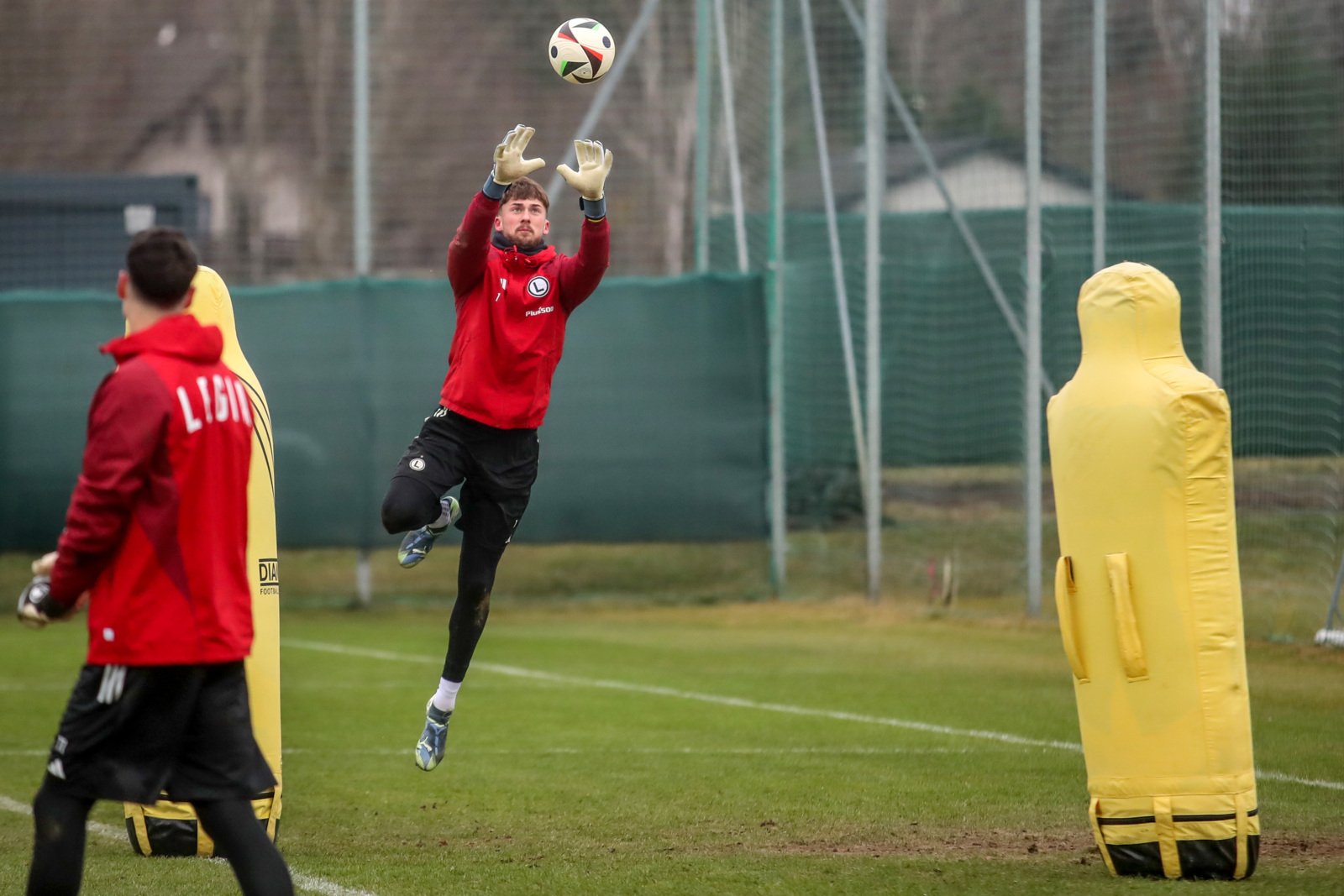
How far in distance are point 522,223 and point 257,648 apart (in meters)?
2.30

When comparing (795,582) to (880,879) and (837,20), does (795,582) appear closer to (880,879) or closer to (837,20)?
(837,20)

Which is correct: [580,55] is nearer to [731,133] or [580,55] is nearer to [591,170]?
[591,170]

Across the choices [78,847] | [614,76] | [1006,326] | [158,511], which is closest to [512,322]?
[158,511]

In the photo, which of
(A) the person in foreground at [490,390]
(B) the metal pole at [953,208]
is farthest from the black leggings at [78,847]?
(B) the metal pole at [953,208]

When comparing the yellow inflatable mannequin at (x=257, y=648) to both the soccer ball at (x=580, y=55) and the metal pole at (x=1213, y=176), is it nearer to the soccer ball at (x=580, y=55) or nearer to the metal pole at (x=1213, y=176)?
the soccer ball at (x=580, y=55)

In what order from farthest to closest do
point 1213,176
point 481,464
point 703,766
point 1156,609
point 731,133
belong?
point 731,133 < point 1213,176 < point 703,766 < point 481,464 < point 1156,609

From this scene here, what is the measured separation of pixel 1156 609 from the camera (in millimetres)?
6199

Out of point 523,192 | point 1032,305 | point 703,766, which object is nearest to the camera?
point 523,192

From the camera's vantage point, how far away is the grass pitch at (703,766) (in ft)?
20.9

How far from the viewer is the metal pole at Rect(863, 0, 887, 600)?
1563cm

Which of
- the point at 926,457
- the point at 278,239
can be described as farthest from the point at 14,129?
the point at 926,457

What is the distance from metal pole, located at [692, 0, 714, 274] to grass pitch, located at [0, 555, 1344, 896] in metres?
4.74

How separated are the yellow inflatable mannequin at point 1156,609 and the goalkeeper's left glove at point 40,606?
3567 millimetres

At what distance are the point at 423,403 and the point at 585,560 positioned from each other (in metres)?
2.34
